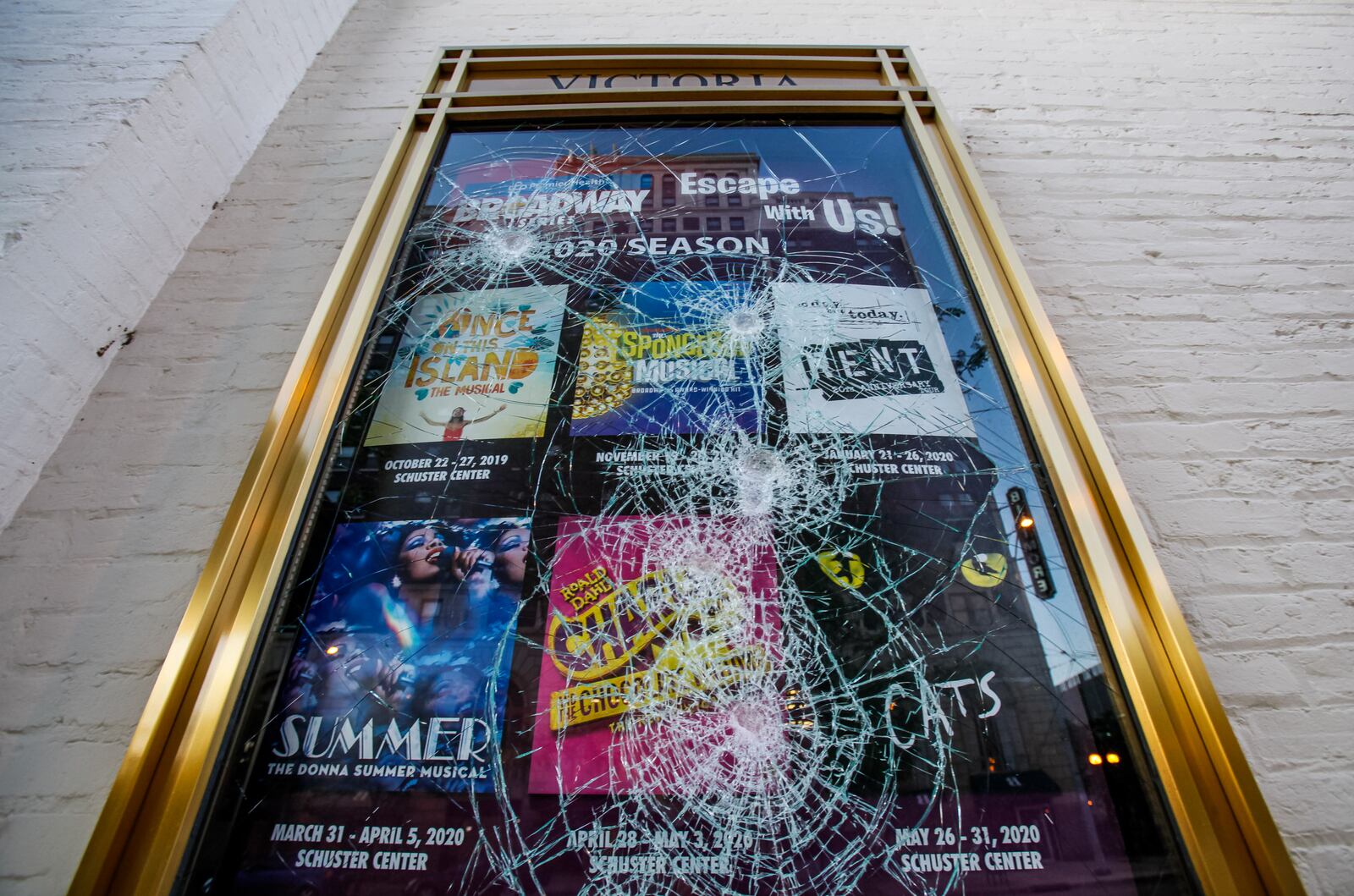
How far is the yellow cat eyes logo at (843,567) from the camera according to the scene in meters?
0.91

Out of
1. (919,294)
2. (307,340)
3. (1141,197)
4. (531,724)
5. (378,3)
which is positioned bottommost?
(531,724)

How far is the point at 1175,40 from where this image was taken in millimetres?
1777

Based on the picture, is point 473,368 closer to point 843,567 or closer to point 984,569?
point 843,567

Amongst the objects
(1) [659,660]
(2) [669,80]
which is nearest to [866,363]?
(1) [659,660]

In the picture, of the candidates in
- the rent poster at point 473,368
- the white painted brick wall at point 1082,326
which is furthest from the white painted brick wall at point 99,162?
the rent poster at point 473,368

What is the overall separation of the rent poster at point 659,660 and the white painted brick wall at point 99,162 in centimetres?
97

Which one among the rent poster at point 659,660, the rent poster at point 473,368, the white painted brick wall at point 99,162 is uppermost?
the white painted brick wall at point 99,162

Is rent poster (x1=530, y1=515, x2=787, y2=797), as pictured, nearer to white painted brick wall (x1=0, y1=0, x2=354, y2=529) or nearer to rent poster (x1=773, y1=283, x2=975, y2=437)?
rent poster (x1=773, y1=283, x2=975, y2=437)

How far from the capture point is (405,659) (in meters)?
0.87

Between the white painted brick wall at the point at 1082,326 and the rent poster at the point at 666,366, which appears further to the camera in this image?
the rent poster at the point at 666,366

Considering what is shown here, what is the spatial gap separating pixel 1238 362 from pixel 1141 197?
0.48 metres

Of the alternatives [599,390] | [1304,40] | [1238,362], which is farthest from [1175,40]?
[599,390]

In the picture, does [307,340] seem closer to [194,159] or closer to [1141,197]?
[194,159]

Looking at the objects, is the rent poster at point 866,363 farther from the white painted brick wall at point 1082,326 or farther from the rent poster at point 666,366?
the white painted brick wall at point 1082,326
